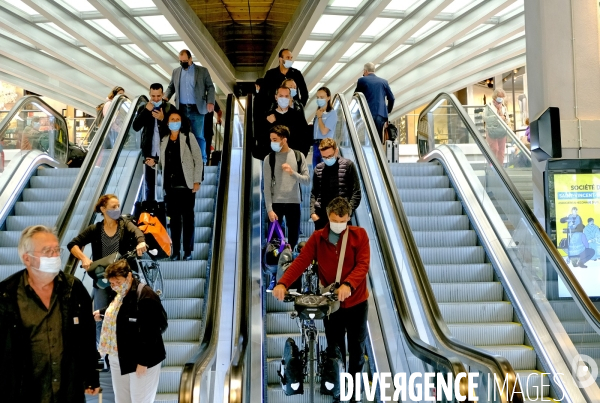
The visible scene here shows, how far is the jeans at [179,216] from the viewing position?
7797 millimetres

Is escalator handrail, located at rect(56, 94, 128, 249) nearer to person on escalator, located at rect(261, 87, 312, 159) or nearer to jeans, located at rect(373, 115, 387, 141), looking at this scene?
person on escalator, located at rect(261, 87, 312, 159)

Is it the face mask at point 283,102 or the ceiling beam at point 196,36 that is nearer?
the face mask at point 283,102

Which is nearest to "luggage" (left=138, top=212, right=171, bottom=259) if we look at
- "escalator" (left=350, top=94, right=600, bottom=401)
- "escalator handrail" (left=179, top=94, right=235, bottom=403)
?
"escalator handrail" (left=179, top=94, right=235, bottom=403)

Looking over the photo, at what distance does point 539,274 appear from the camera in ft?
22.8

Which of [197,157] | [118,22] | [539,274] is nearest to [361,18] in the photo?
[118,22]

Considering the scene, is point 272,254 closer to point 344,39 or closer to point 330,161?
point 330,161

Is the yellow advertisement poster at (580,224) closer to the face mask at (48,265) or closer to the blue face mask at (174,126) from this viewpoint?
the blue face mask at (174,126)

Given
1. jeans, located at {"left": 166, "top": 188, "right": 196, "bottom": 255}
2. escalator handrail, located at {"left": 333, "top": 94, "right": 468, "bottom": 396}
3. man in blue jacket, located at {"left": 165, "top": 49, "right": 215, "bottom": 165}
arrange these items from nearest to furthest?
escalator handrail, located at {"left": 333, "top": 94, "right": 468, "bottom": 396}, jeans, located at {"left": 166, "top": 188, "right": 196, "bottom": 255}, man in blue jacket, located at {"left": 165, "top": 49, "right": 215, "bottom": 165}

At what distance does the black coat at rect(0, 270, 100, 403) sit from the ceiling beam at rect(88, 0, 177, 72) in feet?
37.5

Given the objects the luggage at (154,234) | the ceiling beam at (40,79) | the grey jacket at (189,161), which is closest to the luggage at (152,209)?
the luggage at (154,234)

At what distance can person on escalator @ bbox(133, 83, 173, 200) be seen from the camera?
8734 millimetres

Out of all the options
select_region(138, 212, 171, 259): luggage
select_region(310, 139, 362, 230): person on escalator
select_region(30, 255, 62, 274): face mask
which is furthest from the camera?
select_region(138, 212, 171, 259): luggage

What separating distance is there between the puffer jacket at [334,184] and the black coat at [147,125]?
2.53 meters

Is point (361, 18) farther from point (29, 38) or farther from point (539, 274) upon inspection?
point (539, 274)
